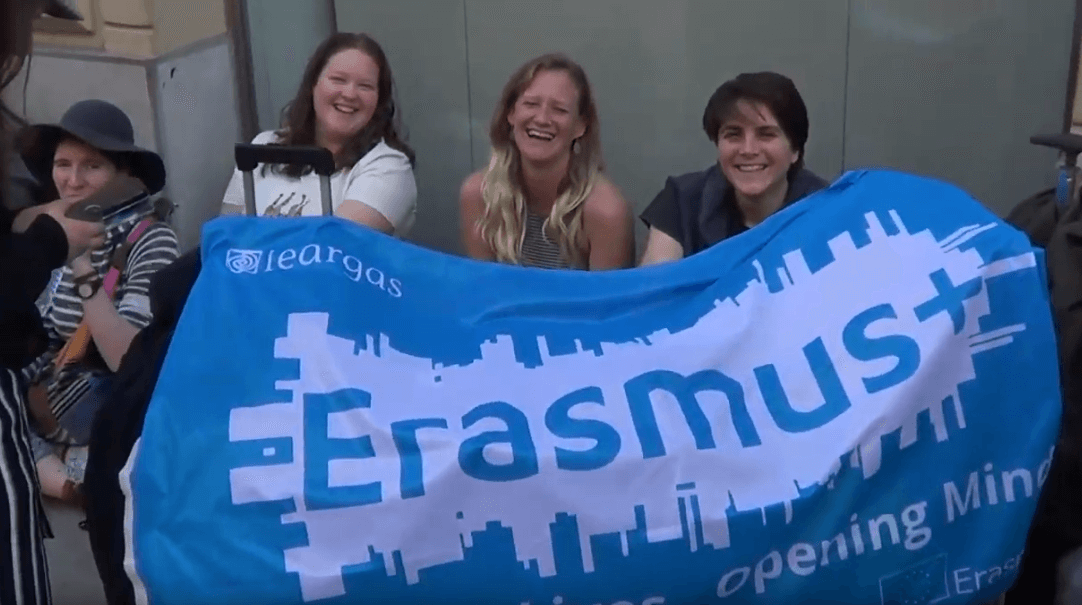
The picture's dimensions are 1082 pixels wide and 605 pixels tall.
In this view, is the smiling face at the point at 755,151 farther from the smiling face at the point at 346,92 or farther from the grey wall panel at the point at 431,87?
the grey wall panel at the point at 431,87

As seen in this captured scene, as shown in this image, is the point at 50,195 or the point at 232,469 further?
the point at 50,195

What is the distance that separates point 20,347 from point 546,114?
1.56 metres

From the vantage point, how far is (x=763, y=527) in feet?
5.51

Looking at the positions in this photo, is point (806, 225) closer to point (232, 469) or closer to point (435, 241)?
point (232, 469)

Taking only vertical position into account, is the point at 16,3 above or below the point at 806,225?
above

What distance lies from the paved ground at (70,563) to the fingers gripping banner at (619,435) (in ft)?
3.03

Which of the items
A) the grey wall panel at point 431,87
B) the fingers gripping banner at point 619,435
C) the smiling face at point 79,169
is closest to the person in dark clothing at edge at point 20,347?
the fingers gripping banner at point 619,435

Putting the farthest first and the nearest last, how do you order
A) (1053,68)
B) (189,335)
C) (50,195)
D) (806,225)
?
(1053,68) → (50,195) → (806,225) → (189,335)

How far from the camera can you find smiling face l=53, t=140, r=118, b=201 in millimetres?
2721

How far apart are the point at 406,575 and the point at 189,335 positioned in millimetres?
508

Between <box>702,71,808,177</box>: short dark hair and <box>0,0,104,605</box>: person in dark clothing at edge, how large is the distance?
1.44 meters

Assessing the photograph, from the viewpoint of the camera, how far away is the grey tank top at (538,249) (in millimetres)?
2826

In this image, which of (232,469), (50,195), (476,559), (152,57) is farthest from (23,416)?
(152,57)

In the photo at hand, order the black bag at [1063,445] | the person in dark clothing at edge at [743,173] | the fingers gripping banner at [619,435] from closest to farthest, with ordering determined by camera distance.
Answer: the fingers gripping banner at [619,435] → the black bag at [1063,445] → the person in dark clothing at edge at [743,173]
